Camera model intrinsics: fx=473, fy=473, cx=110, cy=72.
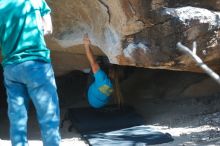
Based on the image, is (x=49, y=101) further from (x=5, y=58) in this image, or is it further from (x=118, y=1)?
(x=118, y=1)

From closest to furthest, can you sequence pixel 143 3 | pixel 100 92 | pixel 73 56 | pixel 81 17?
1. pixel 143 3
2. pixel 100 92
3. pixel 81 17
4. pixel 73 56

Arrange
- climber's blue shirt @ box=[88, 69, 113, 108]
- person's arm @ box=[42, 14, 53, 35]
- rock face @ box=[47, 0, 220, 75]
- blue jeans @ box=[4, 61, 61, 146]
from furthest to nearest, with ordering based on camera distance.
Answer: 1. climber's blue shirt @ box=[88, 69, 113, 108]
2. rock face @ box=[47, 0, 220, 75]
3. person's arm @ box=[42, 14, 53, 35]
4. blue jeans @ box=[4, 61, 61, 146]

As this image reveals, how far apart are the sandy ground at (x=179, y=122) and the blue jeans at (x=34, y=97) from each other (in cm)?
126

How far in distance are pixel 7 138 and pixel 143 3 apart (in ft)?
6.53

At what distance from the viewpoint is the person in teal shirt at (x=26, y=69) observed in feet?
9.98

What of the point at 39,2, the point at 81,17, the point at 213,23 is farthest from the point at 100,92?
the point at 39,2

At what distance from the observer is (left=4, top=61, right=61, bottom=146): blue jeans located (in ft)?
9.97

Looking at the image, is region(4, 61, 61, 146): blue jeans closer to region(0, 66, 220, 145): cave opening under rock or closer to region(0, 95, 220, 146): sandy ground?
region(0, 95, 220, 146): sandy ground

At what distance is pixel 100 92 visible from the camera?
4543 mm

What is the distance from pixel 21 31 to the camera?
3076 mm

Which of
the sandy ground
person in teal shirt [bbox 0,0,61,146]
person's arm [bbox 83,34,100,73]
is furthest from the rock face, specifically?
person in teal shirt [bbox 0,0,61,146]

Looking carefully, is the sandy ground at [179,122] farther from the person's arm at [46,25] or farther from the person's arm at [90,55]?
the person's arm at [46,25]

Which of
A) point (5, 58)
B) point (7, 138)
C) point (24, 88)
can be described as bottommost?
point (7, 138)

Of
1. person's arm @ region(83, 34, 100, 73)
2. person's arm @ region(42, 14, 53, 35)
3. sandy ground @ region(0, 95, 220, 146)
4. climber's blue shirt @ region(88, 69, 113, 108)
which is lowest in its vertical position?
sandy ground @ region(0, 95, 220, 146)
